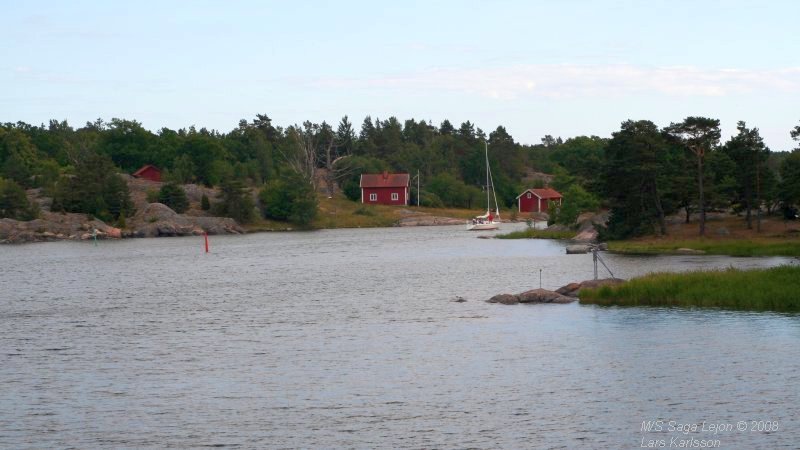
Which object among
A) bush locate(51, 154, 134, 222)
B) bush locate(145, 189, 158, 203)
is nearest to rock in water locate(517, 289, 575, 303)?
bush locate(51, 154, 134, 222)

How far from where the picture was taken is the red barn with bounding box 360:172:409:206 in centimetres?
16425

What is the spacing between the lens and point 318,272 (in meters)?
73.4

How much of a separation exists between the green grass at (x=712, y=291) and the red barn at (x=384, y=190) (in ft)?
380

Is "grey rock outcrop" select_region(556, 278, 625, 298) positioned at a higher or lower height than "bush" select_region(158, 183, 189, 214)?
lower

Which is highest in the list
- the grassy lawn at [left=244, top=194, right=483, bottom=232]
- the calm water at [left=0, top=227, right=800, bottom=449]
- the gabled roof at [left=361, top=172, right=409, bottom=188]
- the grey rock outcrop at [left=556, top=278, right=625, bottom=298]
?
the gabled roof at [left=361, top=172, right=409, bottom=188]

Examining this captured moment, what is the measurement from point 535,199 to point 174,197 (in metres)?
66.0

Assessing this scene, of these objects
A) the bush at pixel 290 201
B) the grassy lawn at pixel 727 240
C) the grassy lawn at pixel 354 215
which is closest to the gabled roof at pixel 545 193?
the grassy lawn at pixel 354 215

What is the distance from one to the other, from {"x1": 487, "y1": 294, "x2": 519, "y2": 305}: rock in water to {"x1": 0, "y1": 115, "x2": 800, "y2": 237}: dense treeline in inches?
Answer: 1416

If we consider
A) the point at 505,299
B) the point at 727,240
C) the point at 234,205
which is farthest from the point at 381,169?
the point at 505,299

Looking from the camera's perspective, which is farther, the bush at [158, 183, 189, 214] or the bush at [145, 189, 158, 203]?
the bush at [145, 189, 158, 203]

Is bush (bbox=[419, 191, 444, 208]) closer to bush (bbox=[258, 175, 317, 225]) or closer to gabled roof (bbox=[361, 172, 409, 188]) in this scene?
gabled roof (bbox=[361, 172, 409, 188])

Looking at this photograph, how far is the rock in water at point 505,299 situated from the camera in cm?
5041

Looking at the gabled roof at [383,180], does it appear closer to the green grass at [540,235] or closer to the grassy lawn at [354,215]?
the grassy lawn at [354,215]

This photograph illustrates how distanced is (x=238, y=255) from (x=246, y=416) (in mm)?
65763
